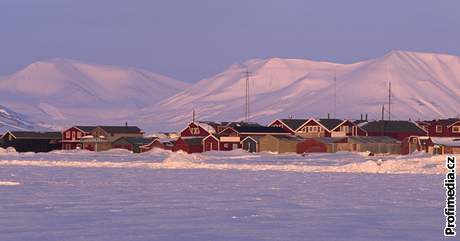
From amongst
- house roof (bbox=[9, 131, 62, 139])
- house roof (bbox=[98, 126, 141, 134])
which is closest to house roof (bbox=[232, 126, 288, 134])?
house roof (bbox=[98, 126, 141, 134])

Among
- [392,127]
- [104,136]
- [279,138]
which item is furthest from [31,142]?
[392,127]

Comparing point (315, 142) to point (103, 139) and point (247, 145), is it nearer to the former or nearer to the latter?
point (247, 145)

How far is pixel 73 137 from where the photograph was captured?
13762cm

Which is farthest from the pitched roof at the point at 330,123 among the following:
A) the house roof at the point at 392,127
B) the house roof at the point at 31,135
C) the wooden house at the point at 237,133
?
the house roof at the point at 31,135

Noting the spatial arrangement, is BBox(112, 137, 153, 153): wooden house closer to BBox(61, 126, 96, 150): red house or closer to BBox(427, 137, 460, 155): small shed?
BBox(61, 126, 96, 150): red house

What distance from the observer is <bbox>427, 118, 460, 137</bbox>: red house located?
133375 millimetres

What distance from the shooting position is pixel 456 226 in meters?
24.7

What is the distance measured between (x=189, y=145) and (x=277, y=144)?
39.6 ft

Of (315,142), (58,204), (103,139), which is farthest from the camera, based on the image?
(103,139)

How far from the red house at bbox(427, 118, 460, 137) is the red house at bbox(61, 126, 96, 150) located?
49.9 m

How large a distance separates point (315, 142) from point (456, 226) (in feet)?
289

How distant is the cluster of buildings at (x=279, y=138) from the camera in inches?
4545

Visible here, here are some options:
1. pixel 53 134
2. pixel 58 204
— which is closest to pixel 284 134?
pixel 53 134

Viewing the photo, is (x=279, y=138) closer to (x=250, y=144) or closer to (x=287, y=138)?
(x=287, y=138)
